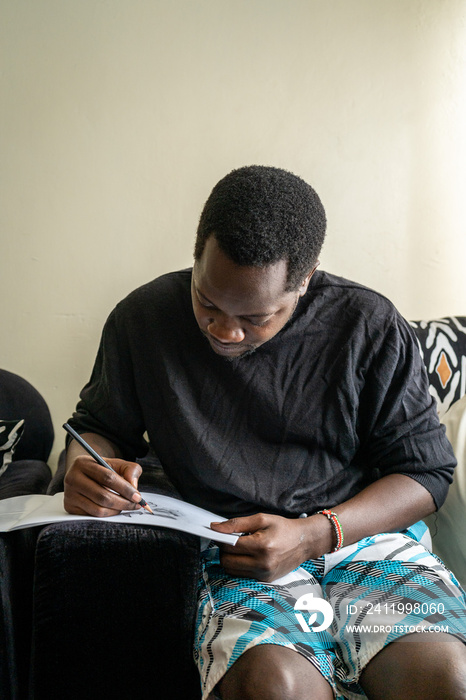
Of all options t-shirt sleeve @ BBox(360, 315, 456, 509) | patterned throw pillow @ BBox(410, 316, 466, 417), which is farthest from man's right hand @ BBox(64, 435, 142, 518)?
patterned throw pillow @ BBox(410, 316, 466, 417)

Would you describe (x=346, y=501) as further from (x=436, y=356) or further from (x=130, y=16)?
(x=130, y=16)

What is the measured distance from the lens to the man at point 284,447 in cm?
99

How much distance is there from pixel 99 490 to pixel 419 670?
60 centimetres

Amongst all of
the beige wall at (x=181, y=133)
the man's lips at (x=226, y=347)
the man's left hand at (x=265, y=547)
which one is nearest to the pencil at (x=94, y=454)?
the man's left hand at (x=265, y=547)

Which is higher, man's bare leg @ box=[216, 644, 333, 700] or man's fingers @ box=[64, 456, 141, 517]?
man's fingers @ box=[64, 456, 141, 517]

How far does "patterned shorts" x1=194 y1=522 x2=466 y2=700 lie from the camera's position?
99 cm

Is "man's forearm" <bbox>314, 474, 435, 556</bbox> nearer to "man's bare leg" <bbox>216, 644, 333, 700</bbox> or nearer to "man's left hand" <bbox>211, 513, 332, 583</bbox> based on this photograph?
"man's left hand" <bbox>211, 513, 332, 583</bbox>

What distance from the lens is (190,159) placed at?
1933mm

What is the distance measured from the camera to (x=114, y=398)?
4.47 feet

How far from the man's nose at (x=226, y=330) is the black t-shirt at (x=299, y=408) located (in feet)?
0.61

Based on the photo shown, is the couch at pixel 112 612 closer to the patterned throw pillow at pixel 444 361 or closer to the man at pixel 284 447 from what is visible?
the man at pixel 284 447

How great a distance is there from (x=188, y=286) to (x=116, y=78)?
35.0 inches

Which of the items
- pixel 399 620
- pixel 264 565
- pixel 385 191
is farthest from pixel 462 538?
pixel 385 191

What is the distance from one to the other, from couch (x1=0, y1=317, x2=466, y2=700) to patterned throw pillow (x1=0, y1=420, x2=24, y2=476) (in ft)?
1.77
